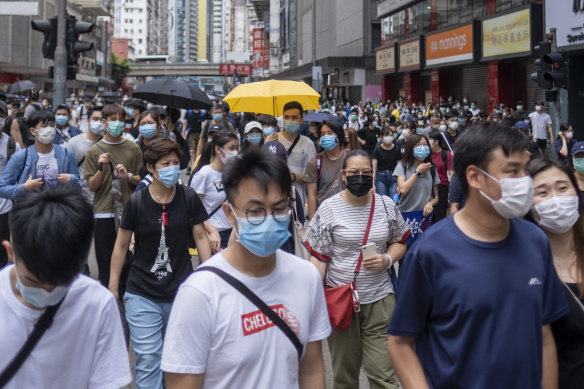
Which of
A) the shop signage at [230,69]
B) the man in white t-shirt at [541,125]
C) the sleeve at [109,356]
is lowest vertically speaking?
the sleeve at [109,356]

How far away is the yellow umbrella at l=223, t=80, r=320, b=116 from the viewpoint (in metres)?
10.1

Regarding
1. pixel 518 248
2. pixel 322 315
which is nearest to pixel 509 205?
pixel 518 248

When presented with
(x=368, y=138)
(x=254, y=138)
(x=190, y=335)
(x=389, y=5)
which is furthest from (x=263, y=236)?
(x=389, y=5)

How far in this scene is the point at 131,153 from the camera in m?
6.93

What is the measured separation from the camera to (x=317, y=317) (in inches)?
108

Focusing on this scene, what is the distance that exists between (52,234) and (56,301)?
0.71 feet

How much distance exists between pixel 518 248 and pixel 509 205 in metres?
0.17

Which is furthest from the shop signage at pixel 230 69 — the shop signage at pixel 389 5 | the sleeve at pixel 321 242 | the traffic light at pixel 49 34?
the sleeve at pixel 321 242

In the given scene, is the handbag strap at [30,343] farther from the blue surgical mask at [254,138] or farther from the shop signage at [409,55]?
→ the shop signage at [409,55]

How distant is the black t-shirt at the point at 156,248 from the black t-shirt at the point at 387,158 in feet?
17.5

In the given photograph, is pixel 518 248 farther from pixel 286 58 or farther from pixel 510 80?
pixel 286 58

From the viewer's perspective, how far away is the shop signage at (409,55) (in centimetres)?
3777

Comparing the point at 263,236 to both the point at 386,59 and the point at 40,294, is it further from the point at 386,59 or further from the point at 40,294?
the point at 386,59

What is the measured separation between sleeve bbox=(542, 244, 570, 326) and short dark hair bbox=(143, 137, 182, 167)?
280 cm
